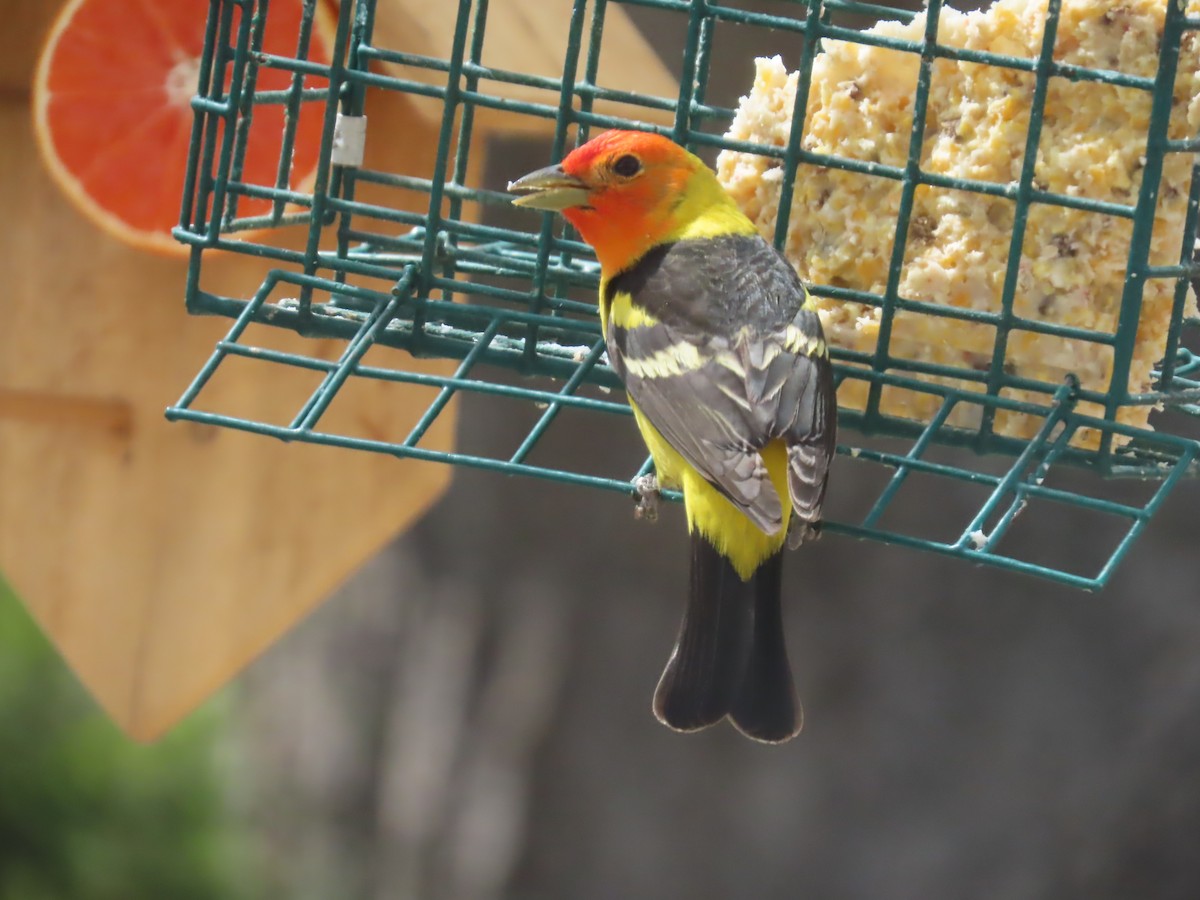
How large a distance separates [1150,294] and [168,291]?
1963mm

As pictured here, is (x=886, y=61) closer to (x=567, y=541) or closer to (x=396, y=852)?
(x=567, y=541)

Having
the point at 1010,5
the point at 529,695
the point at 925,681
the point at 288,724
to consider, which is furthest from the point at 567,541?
the point at 1010,5

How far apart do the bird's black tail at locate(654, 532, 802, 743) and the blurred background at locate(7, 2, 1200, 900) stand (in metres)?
1.18

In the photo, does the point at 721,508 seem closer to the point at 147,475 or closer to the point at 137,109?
the point at 147,475

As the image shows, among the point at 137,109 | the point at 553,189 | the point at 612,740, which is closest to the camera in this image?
the point at 553,189

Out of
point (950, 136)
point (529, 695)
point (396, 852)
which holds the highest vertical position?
point (950, 136)

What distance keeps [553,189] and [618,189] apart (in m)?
0.13

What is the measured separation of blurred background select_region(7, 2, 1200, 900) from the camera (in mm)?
3621

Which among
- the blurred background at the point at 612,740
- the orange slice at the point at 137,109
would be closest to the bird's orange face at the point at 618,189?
the orange slice at the point at 137,109

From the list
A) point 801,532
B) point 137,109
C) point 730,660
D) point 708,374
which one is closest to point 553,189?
point 708,374

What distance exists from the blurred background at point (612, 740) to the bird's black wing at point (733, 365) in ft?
3.68

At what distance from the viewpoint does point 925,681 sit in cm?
375

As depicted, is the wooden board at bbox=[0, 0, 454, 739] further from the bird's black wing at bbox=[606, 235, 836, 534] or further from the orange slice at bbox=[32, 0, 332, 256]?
the bird's black wing at bbox=[606, 235, 836, 534]

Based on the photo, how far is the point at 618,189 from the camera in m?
2.65
